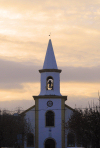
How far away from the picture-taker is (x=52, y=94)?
45031 millimetres

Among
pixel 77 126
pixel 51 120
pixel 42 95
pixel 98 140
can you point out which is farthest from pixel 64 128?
pixel 98 140

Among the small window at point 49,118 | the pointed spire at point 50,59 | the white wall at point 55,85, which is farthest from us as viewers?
the pointed spire at point 50,59

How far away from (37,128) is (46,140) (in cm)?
199

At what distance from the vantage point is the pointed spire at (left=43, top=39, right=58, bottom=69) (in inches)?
1802

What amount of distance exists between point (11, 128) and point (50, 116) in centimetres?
600

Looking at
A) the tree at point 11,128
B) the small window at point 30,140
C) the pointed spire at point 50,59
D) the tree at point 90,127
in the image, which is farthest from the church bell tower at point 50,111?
the tree at point 90,127

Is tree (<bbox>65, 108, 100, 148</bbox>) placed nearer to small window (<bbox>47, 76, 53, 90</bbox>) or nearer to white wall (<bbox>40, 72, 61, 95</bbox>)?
white wall (<bbox>40, 72, 61, 95</bbox>)

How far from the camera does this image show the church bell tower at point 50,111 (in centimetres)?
4467

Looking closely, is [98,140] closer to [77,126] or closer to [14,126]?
[77,126]

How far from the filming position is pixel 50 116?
45094mm

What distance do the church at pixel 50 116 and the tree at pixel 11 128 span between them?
120cm

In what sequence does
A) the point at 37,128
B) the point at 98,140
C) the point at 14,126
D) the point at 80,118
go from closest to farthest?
the point at 98,140, the point at 80,118, the point at 14,126, the point at 37,128

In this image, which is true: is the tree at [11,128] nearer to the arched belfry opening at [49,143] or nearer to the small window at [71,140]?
the arched belfry opening at [49,143]

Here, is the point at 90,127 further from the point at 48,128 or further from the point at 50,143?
the point at 50,143
